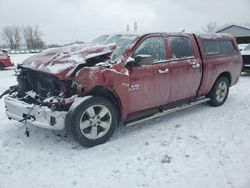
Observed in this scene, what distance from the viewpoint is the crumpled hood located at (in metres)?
4.83

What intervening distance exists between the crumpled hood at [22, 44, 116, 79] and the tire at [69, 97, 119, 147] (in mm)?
602

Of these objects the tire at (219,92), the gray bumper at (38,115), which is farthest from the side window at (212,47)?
the gray bumper at (38,115)

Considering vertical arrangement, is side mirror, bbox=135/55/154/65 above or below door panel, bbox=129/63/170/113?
above

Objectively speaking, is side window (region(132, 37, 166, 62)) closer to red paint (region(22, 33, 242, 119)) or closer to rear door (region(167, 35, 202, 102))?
red paint (region(22, 33, 242, 119))

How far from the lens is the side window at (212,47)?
266 inches

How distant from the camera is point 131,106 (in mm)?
5188

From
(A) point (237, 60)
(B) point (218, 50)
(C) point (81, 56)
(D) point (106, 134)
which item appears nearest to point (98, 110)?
(D) point (106, 134)

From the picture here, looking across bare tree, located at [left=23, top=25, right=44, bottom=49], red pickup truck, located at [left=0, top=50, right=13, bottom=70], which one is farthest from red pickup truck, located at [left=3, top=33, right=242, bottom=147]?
bare tree, located at [left=23, top=25, right=44, bottom=49]

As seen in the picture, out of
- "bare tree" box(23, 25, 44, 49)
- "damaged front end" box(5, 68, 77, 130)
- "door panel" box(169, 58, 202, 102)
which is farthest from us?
"bare tree" box(23, 25, 44, 49)

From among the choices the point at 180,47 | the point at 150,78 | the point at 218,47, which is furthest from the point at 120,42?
the point at 218,47

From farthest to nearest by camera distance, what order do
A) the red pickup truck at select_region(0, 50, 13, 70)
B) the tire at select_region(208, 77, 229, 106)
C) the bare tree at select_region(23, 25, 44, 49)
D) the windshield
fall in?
the bare tree at select_region(23, 25, 44, 49) < the red pickup truck at select_region(0, 50, 13, 70) < the tire at select_region(208, 77, 229, 106) < the windshield

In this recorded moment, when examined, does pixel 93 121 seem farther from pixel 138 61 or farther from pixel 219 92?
pixel 219 92

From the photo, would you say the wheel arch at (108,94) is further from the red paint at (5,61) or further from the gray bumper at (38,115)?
the red paint at (5,61)

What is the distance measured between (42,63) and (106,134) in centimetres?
156
